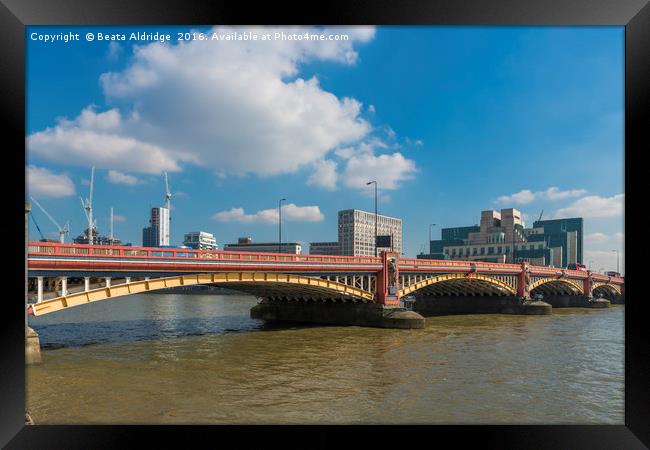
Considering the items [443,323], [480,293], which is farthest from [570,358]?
[480,293]

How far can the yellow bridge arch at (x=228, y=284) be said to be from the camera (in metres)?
19.6

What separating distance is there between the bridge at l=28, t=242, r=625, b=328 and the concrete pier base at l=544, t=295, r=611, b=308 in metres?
0.16

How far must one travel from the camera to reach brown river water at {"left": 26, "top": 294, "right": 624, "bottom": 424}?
1425cm

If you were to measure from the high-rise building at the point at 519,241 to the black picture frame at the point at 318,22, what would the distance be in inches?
6005

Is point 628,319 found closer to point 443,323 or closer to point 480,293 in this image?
point 443,323

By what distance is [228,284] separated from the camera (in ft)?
102

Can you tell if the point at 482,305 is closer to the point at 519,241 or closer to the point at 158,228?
the point at 519,241

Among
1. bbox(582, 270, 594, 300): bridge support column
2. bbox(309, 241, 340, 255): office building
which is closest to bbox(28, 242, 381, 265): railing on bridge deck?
bbox(582, 270, 594, 300): bridge support column

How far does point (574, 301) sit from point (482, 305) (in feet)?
81.8

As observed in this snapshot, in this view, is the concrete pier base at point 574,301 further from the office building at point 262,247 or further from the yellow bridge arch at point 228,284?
the office building at point 262,247

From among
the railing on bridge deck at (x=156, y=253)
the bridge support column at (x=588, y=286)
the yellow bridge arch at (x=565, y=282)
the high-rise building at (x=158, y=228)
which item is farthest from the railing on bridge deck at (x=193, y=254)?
the high-rise building at (x=158, y=228)

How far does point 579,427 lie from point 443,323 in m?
35.9

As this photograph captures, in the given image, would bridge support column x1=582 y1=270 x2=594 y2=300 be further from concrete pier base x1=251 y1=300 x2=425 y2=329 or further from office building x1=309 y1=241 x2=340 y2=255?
office building x1=309 y1=241 x2=340 y2=255

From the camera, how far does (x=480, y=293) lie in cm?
5738
